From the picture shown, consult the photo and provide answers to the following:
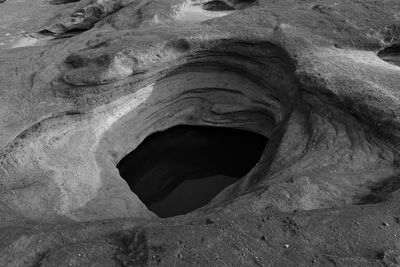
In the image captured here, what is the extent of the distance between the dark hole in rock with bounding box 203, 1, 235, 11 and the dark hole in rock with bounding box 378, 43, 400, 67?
409cm

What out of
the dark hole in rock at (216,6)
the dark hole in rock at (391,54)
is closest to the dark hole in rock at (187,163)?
the dark hole in rock at (391,54)

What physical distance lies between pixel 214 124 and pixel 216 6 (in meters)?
3.39

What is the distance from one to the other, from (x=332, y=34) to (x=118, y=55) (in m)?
3.90

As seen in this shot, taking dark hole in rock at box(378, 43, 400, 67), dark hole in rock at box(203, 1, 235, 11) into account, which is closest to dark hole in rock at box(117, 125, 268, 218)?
dark hole in rock at box(378, 43, 400, 67)

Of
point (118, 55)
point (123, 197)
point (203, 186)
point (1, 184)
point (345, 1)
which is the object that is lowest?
point (203, 186)

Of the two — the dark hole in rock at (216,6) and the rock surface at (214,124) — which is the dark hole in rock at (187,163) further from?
the dark hole in rock at (216,6)

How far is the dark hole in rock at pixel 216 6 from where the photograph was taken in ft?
36.9

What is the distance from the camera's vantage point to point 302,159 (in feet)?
19.5

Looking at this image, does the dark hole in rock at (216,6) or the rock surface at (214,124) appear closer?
the rock surface at (214,124)

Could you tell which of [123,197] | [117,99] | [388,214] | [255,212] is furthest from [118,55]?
[388,214]

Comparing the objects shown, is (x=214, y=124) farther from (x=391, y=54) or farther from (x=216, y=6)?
(x=391, y=54)

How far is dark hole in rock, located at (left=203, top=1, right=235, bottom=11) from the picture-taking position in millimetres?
11240

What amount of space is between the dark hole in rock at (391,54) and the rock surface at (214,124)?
0.17 ft

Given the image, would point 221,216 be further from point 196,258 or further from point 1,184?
point 1,184
